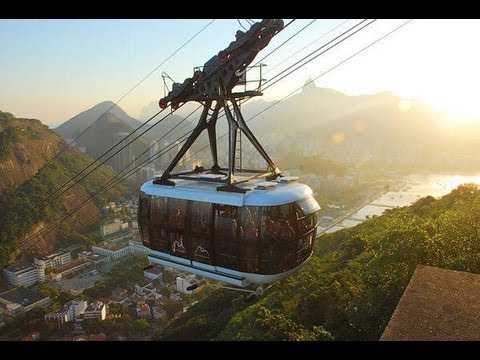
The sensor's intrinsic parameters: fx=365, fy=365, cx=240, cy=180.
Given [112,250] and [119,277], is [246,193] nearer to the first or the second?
[119,277]

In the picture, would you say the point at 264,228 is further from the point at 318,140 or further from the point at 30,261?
the point at 318,140

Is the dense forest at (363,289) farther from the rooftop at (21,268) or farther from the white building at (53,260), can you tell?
the rooftop at (21,268)

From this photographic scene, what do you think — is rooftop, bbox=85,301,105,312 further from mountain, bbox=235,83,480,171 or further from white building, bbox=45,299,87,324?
mountain, bbox=235,83,480,171

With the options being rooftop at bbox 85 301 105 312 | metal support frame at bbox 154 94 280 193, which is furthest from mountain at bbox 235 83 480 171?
metal support frame at bbox 154 94 280 193

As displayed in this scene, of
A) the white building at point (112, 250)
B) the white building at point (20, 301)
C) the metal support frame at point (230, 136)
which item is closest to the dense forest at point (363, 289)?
the metal support frame at point (230, 136)
